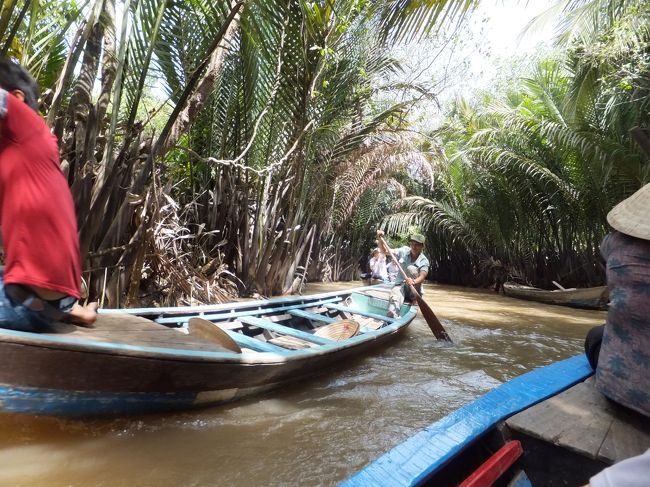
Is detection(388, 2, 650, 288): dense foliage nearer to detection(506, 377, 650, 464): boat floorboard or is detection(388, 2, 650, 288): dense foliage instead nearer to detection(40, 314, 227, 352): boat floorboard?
detection(506, 377, 650, 464): boat floorboard

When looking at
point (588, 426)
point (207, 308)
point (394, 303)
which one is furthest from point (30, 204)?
point (394, 303)

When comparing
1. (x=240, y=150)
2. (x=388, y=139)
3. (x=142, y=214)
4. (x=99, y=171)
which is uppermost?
(x=388, y=139)

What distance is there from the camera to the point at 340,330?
15.6 ft

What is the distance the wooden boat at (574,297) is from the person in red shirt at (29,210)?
9.77 metres

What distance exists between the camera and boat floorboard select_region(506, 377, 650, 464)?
1333 millimetres

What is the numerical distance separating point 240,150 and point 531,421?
19.5 ft

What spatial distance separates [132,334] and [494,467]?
7.08ft

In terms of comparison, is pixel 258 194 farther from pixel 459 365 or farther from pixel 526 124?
pixel 526 124

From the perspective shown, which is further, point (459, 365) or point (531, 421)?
point (459, 365)

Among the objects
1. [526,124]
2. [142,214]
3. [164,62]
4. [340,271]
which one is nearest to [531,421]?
[142,214]

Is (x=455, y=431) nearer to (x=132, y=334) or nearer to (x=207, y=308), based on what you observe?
(x=132, y=334)

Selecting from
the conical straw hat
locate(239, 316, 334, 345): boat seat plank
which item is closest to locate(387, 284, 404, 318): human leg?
locate(239, 316, 334, 345): boat seat plank

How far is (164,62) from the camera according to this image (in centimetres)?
485

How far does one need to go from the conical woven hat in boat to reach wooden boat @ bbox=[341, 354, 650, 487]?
2.96m
